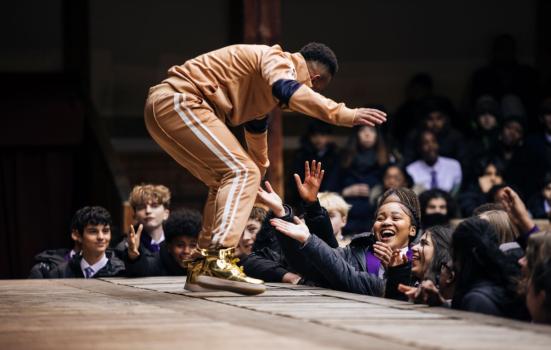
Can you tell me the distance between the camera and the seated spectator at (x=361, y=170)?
33.0 feet

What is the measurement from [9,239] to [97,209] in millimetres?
3778

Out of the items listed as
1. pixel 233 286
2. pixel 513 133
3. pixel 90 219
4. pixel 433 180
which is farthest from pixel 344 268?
pixel 513 133

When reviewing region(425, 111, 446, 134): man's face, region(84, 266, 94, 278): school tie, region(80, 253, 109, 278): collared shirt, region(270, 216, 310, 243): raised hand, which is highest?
region(270, 216, 310, 243): raised hand

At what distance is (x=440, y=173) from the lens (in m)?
10.4

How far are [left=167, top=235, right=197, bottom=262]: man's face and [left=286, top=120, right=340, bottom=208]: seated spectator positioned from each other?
3.04 meters

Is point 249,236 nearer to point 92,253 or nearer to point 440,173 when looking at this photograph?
point 92,253

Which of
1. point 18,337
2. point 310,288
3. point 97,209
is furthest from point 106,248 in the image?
point 18,337

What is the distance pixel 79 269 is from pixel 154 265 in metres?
0.52

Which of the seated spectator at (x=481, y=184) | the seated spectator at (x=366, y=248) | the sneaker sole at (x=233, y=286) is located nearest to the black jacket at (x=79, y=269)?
the seated spectator at (x=366, y=248)

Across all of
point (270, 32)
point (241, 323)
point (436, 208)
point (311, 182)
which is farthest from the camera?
point (270, 32)

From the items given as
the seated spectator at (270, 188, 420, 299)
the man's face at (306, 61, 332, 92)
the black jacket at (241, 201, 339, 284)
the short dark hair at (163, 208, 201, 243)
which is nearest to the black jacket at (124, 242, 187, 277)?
the short dark hair at (163, 208, 201, 243)

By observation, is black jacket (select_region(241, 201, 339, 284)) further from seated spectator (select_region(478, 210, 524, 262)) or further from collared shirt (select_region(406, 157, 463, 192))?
collared shirt (select_region(406, 157, 463, 192))

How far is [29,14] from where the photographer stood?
1173 cm

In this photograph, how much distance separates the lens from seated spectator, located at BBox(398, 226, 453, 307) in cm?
538
